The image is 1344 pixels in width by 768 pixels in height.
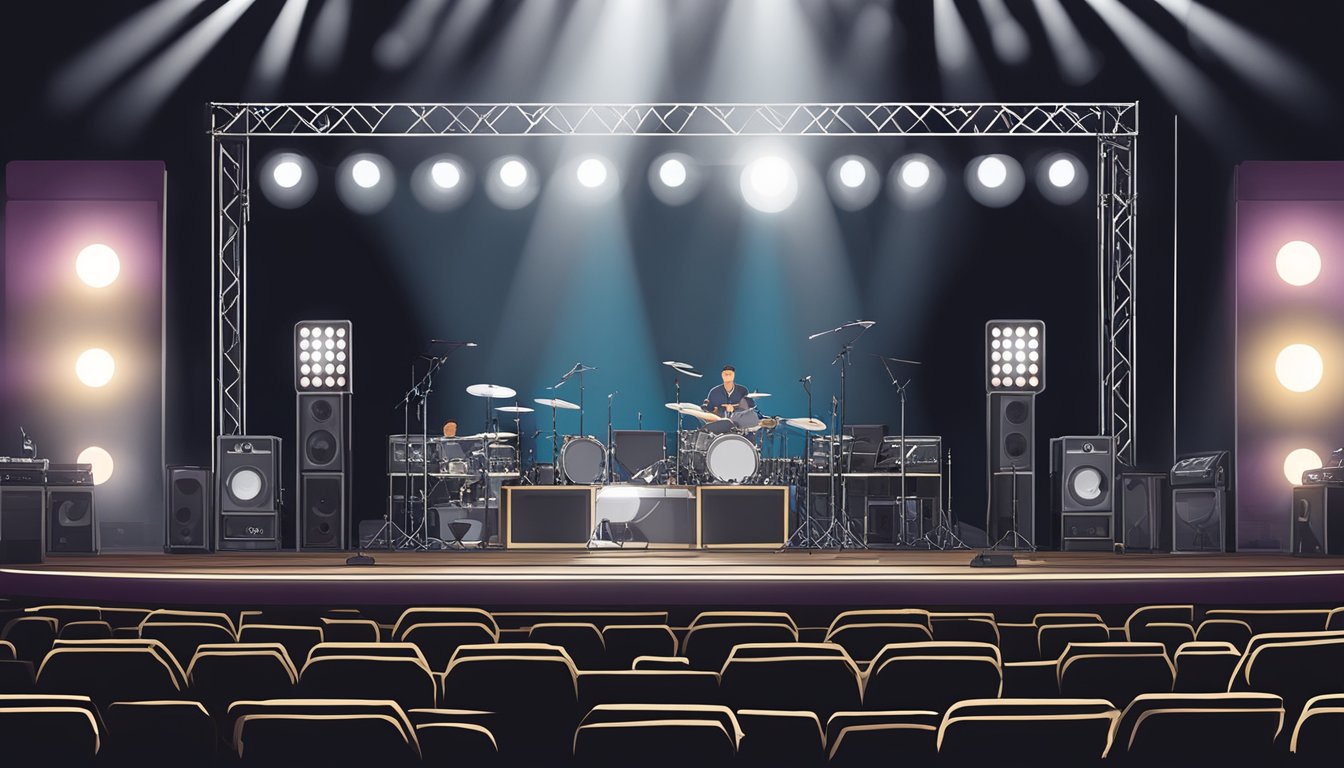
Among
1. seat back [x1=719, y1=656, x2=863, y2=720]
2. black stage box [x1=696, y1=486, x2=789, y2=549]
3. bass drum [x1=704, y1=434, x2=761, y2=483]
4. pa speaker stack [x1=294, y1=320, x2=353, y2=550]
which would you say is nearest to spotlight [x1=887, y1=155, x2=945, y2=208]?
bass drum [x1=704, y1=434, x2=761, y2=483]

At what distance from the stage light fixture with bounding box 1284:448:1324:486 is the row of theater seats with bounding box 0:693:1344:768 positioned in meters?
10.0

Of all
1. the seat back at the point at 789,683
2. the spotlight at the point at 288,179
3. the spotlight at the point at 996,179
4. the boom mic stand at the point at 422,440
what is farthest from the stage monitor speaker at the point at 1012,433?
the seat back at the point at 789,683

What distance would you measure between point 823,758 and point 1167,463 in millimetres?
10698

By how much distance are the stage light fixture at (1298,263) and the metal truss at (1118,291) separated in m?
1.34

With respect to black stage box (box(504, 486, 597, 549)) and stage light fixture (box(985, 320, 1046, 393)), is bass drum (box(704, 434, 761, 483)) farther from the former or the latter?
stage light fixture (box(985, 320, 1046, 393))

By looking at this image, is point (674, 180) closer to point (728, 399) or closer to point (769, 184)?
point (769, 184)

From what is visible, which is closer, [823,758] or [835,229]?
[823,758]

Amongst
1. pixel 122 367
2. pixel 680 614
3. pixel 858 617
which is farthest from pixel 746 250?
pixel 858 617

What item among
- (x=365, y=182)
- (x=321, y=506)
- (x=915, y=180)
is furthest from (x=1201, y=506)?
(x=365, y=182)

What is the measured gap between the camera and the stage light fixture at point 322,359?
11.6 m

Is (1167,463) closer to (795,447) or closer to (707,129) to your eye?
(795,447)

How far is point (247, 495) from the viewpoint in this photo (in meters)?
11.4

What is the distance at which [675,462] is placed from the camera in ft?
40.2

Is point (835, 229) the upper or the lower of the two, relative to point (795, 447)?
upper
